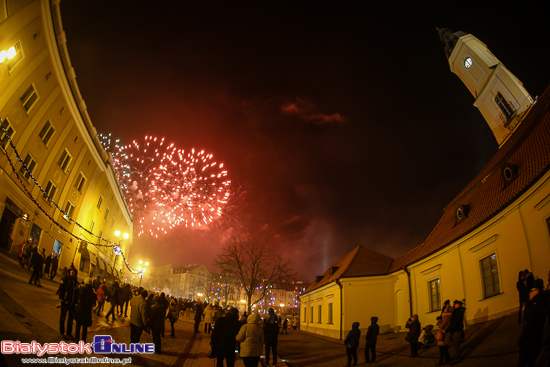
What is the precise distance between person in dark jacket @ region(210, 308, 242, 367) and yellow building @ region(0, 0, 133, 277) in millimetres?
13197

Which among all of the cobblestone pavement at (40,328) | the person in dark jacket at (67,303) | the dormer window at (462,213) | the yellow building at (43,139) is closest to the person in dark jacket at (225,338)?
the cobblestone pavement at (40,328)

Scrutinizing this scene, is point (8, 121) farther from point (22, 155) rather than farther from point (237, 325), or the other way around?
point (237, 325)

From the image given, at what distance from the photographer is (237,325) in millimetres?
7094

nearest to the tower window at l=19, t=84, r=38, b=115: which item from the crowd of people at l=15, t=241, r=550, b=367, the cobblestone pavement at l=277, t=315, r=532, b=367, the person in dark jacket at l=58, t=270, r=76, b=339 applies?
the crowd of people at l=15, t=241, r=550, b=367

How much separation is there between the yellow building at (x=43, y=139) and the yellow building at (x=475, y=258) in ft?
66.5

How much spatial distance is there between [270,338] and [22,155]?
18337mm

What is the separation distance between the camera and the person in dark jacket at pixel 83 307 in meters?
7.90

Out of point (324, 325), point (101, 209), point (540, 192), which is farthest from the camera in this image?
point (101, 209)

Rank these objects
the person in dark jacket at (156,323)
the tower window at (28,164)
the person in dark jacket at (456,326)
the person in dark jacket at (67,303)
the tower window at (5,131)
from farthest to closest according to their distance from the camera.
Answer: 1. the tower window at (28,164)
2. the tower window at (5,131)
3. the person in dark jacket at (156,323)
4. the person in dark jacket at (456,326)
5. the person in dark jacket at (67,303)

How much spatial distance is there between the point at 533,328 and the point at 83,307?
10.3 metres

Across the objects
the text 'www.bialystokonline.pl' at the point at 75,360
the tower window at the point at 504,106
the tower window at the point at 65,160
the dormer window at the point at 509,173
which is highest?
the tower window at the point at 504,106

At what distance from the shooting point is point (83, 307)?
7.96 m

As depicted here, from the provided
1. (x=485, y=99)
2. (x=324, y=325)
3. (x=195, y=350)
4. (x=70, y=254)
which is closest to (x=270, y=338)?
(x=195, y=350)

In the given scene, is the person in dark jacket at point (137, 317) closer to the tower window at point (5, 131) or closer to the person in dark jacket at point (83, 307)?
the person in dark jacket at point (83, 307)
